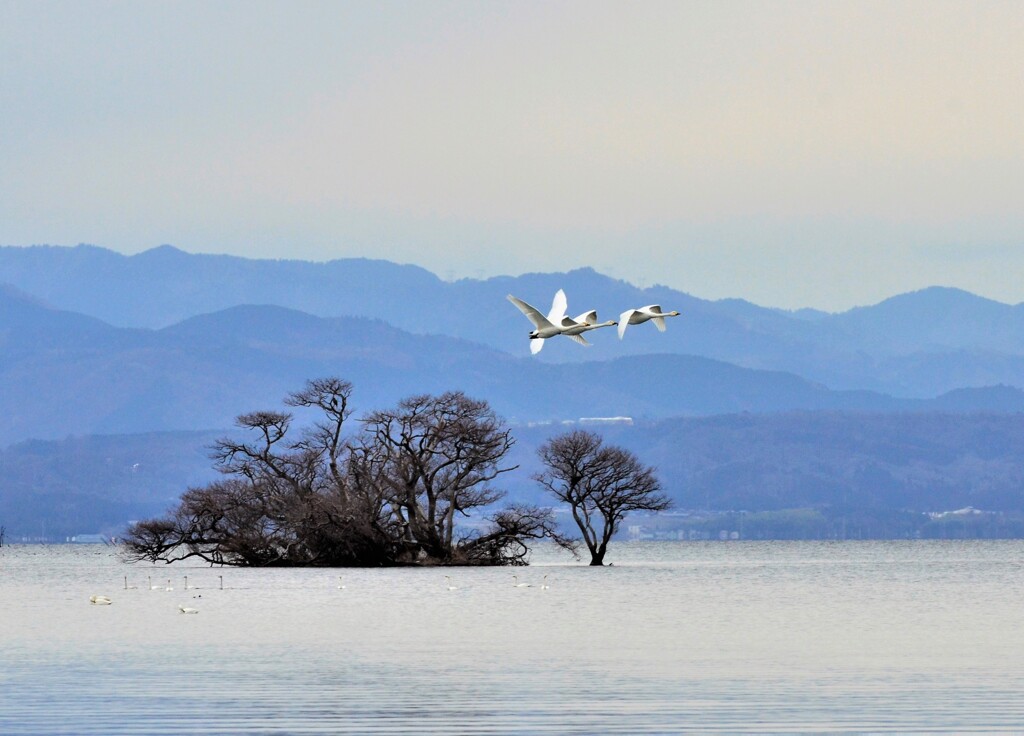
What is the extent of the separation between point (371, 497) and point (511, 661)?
54.9 metres

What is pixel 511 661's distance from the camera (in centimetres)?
4309

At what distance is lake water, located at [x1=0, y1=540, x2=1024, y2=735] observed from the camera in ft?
104

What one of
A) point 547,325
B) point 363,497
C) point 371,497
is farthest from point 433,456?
point 547,325

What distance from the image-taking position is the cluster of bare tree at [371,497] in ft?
318

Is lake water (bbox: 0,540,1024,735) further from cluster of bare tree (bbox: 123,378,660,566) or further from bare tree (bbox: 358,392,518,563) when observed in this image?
cluster of bare tree (bbox: 123,378,660,566)

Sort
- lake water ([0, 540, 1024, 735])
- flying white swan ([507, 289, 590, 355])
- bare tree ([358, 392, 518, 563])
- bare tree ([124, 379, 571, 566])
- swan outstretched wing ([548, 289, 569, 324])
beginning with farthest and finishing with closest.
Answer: bare tree ([124, 379, 571, 566]) < bare tree ([358, 392, 518, 563]) < swan outstretched wing ([548, 289, 569, 324]) < flying white swan ([507, 289, 590, 355]) < lake water ([0, 540, 1024, 735])

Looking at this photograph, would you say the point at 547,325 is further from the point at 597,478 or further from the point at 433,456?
the point at 597,478

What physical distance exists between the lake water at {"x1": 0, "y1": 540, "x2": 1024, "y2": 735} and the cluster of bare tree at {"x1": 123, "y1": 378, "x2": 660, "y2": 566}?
47.4ft

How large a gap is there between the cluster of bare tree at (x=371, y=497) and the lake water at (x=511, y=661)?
14433 mm

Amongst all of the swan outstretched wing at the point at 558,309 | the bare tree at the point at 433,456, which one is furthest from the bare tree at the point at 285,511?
the swan outstretched wing at the point at 558,309

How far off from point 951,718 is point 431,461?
6712 centimetres

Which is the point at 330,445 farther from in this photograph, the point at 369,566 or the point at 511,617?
the point at 511,617

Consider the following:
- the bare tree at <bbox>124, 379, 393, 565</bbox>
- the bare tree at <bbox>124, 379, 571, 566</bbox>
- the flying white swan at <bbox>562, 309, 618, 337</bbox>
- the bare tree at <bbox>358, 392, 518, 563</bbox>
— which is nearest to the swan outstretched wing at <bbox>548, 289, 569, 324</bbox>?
the flying white swan at <bbox>562, 309, 618, 337</bbox>

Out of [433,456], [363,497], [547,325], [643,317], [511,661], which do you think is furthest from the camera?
[433,456]
